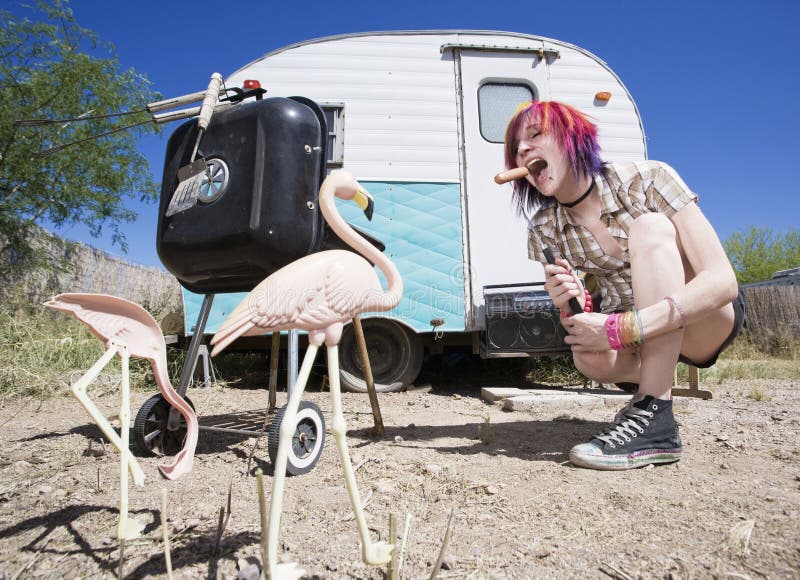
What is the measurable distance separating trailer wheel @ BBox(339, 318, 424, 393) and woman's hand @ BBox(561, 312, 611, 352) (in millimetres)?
2454

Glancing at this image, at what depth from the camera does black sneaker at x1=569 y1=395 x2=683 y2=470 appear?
5.78 ft

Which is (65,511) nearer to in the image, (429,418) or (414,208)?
(429,418)

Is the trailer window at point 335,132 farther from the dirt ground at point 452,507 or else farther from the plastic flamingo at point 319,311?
the plastic flamingo at point 319,311

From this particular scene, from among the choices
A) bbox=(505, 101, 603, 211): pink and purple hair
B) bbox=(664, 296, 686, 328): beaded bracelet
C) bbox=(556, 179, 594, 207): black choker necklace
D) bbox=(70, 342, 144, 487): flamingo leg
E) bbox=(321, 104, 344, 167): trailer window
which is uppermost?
bbox=(321, 104, 344, 167): trailer window

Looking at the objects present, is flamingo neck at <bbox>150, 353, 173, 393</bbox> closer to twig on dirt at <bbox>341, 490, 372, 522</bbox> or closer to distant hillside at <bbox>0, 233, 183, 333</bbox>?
twig on dirt at <bbox>341, 490, 372, 522</bbox>

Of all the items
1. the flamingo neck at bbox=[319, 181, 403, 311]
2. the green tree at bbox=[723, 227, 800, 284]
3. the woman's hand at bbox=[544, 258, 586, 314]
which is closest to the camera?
the flamingo neck at bbox=[319, 181, 403, 311]

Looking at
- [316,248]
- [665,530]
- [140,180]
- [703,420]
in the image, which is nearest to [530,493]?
[665,530]

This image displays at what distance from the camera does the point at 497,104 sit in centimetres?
441

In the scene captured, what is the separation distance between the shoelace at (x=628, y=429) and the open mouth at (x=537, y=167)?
1052mm

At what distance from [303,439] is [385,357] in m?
2.48

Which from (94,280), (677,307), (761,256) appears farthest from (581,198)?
(761,256)

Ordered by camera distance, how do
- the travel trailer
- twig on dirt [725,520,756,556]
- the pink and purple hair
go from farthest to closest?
the travel trailer
the pink and purple hair
twig on dirt [725,520,756,556]

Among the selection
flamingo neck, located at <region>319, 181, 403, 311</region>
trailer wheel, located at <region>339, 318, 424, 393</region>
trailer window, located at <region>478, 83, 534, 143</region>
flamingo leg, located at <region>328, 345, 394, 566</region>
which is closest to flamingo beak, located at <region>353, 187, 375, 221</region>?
flamingo neck, located at <region>319, 181, 403, 311</region>

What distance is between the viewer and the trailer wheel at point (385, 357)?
421cm
